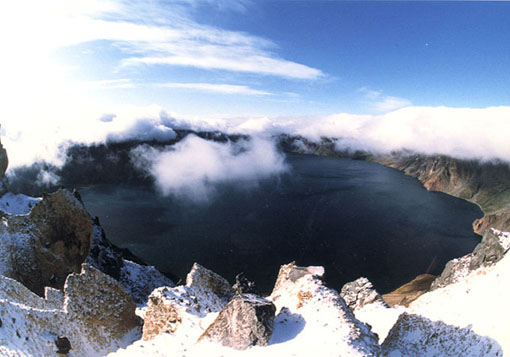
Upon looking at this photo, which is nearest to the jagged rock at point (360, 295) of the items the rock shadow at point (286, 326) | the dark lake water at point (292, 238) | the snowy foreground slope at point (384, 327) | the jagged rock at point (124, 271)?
the snowy foreground slope at point (384, 327)

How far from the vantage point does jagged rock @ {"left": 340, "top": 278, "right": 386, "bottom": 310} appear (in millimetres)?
36781

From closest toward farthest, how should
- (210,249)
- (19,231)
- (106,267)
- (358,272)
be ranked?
1. (19,231)
2. (106,267)
3. (358,272)
4. (210,249)

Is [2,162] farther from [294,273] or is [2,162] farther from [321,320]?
[321,320]

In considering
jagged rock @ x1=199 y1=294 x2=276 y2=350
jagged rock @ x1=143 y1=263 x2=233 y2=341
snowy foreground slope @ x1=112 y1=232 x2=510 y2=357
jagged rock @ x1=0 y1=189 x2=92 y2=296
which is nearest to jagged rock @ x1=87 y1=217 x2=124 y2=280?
jagged rock @ x1=0 y1=189 x2=92 y2=296

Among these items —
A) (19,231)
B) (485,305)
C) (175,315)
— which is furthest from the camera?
(19,231)

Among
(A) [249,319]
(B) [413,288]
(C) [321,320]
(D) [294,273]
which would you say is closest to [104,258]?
(D) [294,273]

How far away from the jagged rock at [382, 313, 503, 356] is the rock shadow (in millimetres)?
10294

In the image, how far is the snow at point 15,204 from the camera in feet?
146

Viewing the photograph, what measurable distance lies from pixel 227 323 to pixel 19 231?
35.7 m

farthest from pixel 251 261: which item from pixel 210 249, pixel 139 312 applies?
pixel 139 312

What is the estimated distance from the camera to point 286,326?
1822 cm

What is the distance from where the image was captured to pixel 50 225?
3953cm

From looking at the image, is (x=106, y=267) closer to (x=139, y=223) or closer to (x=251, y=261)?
(x=251, y=261)

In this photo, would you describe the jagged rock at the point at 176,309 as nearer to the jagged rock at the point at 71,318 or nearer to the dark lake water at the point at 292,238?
the jagged rock at the point at 71,318
